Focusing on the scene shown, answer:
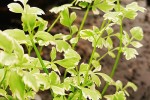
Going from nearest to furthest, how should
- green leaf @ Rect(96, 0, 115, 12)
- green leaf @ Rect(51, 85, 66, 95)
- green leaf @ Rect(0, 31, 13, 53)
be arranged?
green leaf @ Rect(0, 31, 13, 53) < green leaf @ Rect(51, 85, 66, 95) < green leaf @ Rect(96, 0, 115, 12)

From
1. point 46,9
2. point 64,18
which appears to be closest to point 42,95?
point 46,9

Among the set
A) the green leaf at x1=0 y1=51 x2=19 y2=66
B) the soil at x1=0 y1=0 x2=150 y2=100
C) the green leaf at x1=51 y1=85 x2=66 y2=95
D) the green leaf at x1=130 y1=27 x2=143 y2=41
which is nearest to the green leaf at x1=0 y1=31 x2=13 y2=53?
the green leaf at x1=0 y1=51 x2=19 y2=66

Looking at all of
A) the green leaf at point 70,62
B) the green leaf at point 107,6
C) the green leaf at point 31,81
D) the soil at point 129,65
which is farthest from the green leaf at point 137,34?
the soil at point 129,65

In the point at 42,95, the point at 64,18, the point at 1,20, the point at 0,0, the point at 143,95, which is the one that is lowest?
the point at 143,95

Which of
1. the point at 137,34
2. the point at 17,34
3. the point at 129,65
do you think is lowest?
the point at 129,65

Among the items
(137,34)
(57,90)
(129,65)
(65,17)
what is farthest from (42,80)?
(129,65)

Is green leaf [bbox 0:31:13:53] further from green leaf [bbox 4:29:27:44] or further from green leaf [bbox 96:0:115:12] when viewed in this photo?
green leaf [bbox 96:0:115:12]

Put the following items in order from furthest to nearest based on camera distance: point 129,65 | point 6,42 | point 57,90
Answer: point 129,65 < point 57,90 < point 6,42

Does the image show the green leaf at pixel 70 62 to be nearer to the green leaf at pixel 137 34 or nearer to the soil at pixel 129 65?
Result: the green leaf at pixel 137 34

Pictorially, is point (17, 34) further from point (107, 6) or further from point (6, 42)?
point (107, 6)

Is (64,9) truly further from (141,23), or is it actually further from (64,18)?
(141,23)

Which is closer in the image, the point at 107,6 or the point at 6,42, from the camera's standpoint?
the point at 6,42
